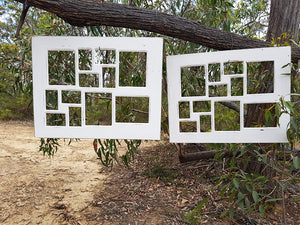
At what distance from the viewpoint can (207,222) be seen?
1.58 metres

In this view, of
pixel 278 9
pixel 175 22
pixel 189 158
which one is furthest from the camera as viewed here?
pixel 189 158

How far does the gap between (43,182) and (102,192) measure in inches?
28.1

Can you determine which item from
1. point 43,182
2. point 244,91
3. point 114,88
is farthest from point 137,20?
point 43,182

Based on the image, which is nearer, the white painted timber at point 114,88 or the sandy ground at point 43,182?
the white painted timber at point 114,88

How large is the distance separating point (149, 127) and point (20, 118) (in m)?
6.25

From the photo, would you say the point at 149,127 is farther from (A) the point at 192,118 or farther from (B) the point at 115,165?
(B) the point at 115,165

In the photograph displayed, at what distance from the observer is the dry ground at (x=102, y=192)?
167cm

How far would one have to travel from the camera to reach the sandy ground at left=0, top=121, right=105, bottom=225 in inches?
68.6

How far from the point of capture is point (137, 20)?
1106 mm

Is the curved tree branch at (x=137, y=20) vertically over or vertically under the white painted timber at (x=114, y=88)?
over

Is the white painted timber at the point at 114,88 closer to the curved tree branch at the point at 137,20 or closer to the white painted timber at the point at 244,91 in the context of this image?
the white painted timber at the point at 244,91

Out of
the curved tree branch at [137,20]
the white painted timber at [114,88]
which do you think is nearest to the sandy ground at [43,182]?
the white painted timber at [114,88]

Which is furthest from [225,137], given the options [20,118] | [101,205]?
[20,118]

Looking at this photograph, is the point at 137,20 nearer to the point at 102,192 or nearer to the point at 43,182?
the point at 102,192
